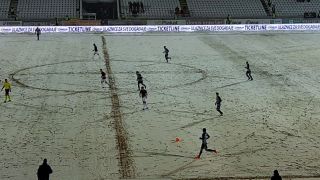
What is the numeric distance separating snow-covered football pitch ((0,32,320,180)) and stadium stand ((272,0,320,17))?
2127 centimetres

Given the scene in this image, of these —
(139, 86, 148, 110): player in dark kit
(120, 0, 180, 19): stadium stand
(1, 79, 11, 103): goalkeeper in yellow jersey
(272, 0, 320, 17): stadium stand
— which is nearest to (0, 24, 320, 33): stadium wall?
(120, 0, 180, 19): stadium stand

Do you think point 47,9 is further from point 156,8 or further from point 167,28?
point 167,28

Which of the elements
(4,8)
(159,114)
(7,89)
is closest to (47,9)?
(4,8)

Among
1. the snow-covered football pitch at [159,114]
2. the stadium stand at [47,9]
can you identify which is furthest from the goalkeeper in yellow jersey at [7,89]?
the stadium stand at [47,9]

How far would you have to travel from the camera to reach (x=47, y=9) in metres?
62.6

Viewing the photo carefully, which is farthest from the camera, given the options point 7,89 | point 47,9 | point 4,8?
point 47,9

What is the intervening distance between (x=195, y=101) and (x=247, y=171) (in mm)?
9689

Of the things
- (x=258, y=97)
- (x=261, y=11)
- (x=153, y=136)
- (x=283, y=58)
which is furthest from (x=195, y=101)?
(x=261, y=11)

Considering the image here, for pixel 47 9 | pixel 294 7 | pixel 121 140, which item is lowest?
pixel 121 140

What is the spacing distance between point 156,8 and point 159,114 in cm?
4050

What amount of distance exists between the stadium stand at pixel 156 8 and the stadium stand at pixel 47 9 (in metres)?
5.62

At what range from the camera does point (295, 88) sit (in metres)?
30.7

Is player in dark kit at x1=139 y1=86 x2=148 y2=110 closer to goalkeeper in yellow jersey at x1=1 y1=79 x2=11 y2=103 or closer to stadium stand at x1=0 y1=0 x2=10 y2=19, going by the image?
goalkeeper in yellow jersey at x1=1 y1=79 x2=11 y2=103

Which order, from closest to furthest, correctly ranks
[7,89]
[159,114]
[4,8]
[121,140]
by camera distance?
[121,140] < [159,114] < [7,89] < [4,8]
